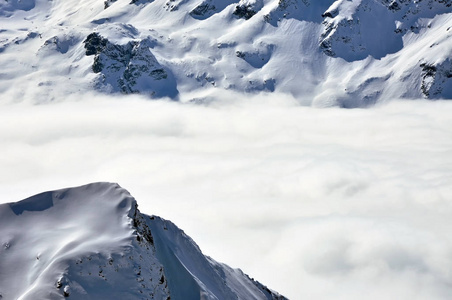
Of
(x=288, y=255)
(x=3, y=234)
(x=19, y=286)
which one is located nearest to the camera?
(x=19, y=286)

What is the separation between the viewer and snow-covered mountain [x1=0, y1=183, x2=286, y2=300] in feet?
98.7

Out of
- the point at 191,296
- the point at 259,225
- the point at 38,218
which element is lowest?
the point at 259,225

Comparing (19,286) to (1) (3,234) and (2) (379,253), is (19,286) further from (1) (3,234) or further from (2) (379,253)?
(2) (379,253)

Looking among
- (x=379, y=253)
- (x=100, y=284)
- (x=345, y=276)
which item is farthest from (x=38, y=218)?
(x=379, y=253)

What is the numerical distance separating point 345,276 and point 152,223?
12491 cm

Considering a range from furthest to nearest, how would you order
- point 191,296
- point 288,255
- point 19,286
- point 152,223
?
point 288,255 → point 152,223 → point 191,296 → point 19,286

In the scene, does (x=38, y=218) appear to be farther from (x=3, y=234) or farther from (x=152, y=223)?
(x=152, y=223)

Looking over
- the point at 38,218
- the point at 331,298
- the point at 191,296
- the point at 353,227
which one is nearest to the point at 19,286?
the point at 38,218

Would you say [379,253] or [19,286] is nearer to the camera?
[19,286]

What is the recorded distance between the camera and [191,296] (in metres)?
38.2

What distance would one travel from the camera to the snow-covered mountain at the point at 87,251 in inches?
1184

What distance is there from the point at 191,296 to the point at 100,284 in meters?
9.31

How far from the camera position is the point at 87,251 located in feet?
103

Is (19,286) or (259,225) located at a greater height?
(19,286)
